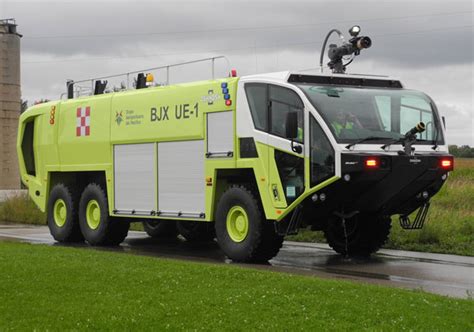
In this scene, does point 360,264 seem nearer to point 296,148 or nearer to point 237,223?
point 237,223

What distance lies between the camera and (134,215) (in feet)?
54.6

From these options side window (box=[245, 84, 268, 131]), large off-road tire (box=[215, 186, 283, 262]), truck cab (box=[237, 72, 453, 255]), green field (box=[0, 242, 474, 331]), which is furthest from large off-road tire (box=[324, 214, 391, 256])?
green field (box=[0, 242, 474, 331])

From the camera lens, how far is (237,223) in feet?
47.2

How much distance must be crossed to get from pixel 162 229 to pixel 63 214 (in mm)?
2326

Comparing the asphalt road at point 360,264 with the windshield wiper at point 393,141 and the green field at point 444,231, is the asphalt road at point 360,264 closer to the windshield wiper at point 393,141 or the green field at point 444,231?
the green field at point 444,231

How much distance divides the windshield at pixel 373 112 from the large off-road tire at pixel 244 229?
75.5 inches

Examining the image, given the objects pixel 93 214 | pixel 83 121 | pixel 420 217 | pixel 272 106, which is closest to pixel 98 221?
pixel 93 214

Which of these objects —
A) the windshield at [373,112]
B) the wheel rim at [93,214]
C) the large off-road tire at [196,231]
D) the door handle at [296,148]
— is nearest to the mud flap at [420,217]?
the windshield at [373,112]

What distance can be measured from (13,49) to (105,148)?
26937mm

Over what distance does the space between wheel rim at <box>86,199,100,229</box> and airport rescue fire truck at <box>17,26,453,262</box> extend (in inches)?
7.2

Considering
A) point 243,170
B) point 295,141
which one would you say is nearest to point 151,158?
point 243,170

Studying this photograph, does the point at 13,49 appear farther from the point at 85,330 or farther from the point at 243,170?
the point at 85,330

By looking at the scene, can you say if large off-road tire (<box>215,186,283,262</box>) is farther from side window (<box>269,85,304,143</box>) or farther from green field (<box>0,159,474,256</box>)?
green field (<box>0,159,474,256</box>)

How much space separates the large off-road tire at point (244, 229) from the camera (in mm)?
13820
